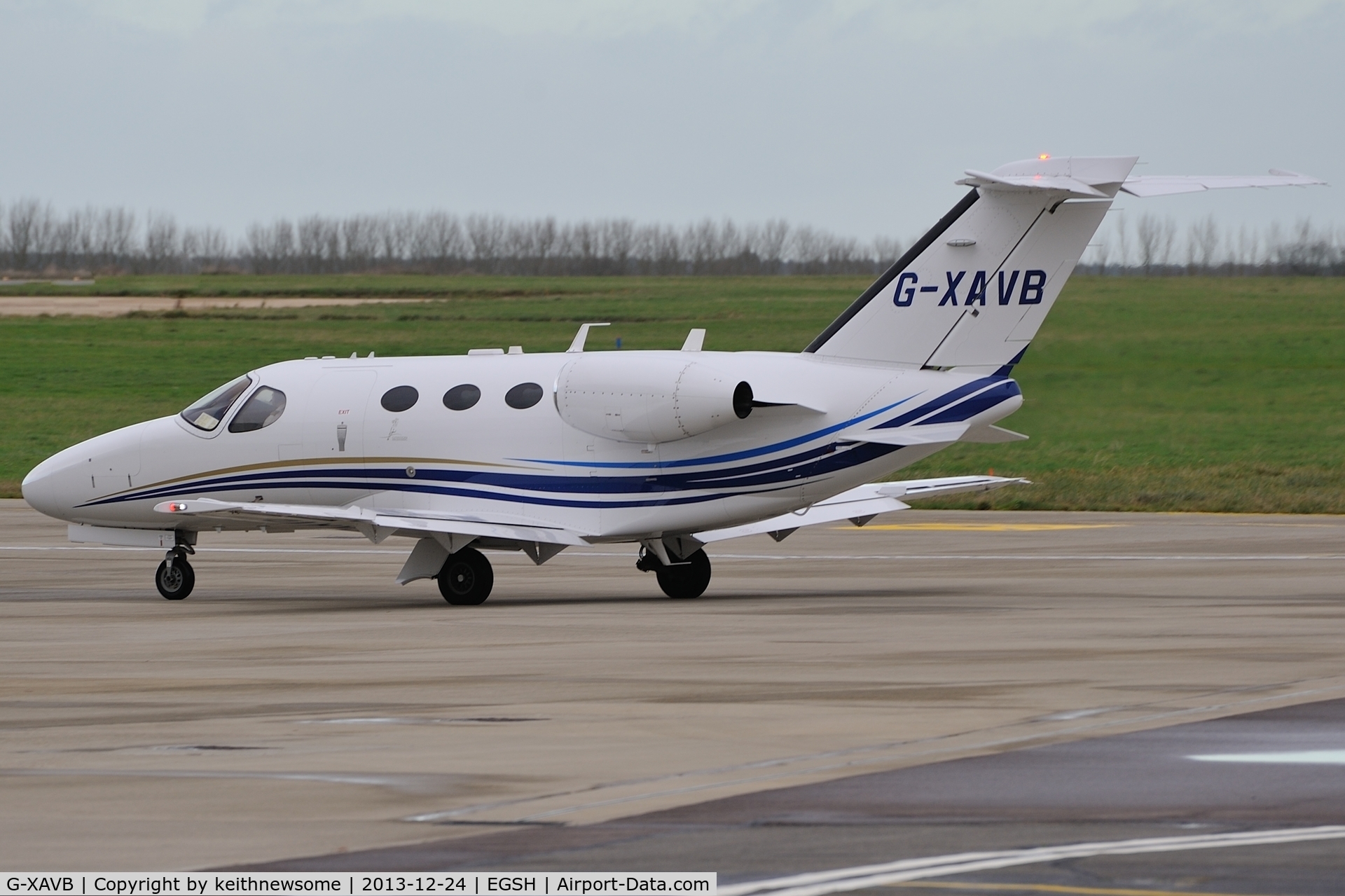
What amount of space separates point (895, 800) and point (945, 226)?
1399 centimetres

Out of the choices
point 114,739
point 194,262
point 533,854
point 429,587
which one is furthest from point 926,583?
point 194,262

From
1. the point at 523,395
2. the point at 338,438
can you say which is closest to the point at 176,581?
the point at 338,438

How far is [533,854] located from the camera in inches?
355

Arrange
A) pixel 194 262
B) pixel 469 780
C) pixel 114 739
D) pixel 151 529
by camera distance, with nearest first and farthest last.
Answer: pixel 469 780 < pixel 114 739 < pixel 151 529 < pixel 194 262

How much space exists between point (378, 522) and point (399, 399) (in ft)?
7.83

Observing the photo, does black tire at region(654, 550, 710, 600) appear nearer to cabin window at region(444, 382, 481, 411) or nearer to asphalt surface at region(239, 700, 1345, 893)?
cabin window at region(444, 382, 481, 411)

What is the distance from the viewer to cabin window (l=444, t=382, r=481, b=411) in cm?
2447

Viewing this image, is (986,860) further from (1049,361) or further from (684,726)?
(1049,361)

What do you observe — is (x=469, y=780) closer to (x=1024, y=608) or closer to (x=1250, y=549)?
(x=1024, y=608)

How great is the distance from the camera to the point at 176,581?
82.9 ft

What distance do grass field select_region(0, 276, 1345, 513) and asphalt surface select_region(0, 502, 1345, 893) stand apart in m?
13.7

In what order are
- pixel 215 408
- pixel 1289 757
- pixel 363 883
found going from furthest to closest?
pixel 215 408 → pixel 1289 757 → pixel 363 883

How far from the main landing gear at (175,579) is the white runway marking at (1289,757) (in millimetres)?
16511

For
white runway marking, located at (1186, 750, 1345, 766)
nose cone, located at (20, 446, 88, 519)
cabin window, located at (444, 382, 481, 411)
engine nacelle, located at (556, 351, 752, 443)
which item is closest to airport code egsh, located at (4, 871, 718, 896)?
white runway marking, located at (1186, 750, 1345, 766)
